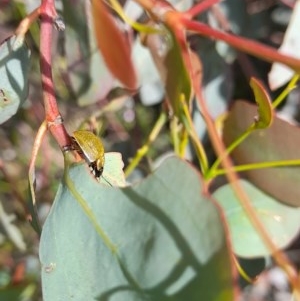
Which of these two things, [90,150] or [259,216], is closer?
[90,150]

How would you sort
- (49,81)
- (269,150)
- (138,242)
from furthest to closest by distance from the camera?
(269,150) < (49,81) < (138,242)

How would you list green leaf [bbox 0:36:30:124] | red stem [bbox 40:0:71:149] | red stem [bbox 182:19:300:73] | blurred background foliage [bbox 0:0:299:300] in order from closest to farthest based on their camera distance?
red stem [bbox 182:19:300:73], red stem [bbox 40:0:71:149], green leaf [bbox 0:36:30:124], blurred background foliage [bbox 0:0:299:300]

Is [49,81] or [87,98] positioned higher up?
[49,81]

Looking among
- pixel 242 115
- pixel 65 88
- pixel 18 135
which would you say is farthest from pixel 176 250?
pixel 18 135

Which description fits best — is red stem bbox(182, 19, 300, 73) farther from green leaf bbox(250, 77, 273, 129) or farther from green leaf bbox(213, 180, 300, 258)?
green leaf bbox(213, 180, 300, 258)

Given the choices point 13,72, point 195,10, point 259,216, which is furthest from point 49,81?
point 259,216

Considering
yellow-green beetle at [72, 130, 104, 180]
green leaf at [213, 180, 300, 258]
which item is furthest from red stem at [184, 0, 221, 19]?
green leaf at [213, 180, 300, 258]

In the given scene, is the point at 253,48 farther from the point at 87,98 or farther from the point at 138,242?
the point at 87,98

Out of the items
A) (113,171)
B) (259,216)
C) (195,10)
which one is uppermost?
(195,10)
